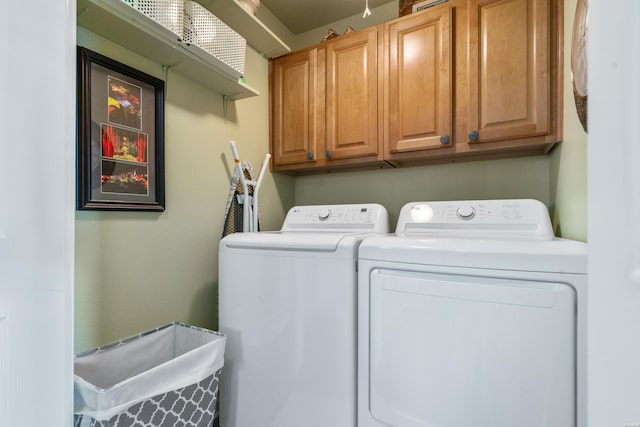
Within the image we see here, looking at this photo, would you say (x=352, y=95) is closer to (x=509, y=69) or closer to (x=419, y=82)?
(x=419, y=82)

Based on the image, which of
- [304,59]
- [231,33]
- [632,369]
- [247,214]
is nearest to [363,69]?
[304,59]

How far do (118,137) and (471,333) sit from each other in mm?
1483

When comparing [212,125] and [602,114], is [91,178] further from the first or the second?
[602,114]

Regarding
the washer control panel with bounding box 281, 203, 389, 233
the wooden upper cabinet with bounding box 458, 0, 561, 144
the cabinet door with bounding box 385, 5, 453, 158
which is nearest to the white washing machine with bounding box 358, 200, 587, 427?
the washer control panel with bounding box 281, 203, 389, 233

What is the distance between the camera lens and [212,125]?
1.62m

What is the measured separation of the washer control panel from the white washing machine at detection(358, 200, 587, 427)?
0.54m

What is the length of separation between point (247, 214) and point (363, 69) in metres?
1.11

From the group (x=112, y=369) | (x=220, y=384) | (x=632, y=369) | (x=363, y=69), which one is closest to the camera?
(x=632, y=369)

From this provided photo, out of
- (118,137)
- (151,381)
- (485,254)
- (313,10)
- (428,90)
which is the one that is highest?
(313,10)

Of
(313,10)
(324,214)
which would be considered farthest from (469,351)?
(313,10)

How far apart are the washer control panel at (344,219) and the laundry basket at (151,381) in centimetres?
79

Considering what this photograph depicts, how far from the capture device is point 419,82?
62.6 inches

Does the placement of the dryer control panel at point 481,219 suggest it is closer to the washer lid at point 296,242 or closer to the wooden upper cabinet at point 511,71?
the wooden upper cabinet at point 511,71

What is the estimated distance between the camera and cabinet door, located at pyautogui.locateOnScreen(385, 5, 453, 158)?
1.53 metres
